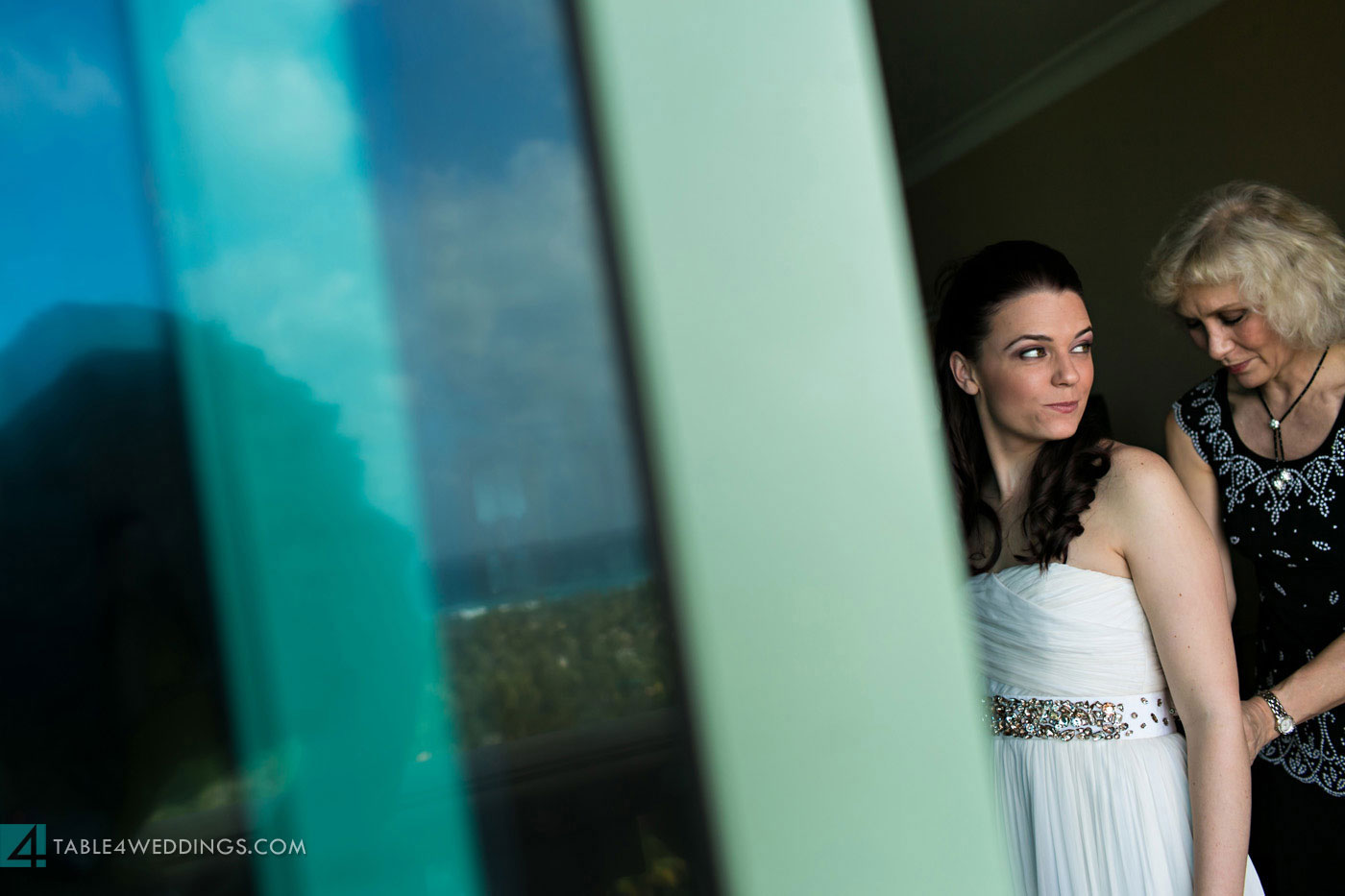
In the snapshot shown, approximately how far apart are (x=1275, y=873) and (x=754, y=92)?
6.34 feet

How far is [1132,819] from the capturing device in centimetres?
146

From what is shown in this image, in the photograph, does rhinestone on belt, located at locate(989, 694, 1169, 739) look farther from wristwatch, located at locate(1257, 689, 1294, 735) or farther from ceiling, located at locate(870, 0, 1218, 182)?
ceiling, located at locate(870, 0, 1218, 182)

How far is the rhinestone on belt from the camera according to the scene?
153 cm

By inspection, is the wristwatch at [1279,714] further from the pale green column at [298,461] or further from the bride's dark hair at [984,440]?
the pale green column at [298,461]

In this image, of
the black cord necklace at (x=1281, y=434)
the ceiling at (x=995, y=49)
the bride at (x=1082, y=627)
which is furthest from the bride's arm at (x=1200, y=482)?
the ceiling at (x=995, y=49)

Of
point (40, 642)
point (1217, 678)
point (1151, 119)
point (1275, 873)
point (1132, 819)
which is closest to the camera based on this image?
point (40, 642)

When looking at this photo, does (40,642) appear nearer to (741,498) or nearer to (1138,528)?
(741,498)

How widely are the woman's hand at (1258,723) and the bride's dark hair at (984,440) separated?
0.37 metres

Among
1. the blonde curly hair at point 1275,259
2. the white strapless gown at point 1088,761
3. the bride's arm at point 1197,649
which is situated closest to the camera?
the bride's arm at point 1197,649

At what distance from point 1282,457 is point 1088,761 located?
0.64m

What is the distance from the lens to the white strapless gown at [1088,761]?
1.47 metres

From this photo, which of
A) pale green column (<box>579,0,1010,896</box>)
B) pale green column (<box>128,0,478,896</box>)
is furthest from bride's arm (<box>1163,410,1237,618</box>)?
pale green column (<box>128,0,478,896</box>)

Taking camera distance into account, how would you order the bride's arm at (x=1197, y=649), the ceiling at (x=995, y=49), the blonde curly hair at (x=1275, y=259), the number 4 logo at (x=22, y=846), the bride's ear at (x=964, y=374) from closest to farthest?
1. the number 4 logo at (x=22, y=846)
2. the bride's arm at (x=1197, y=649)
3. the blonde curly hair at (x=1275, y=259)
4. the bride's ear at (x=964, y=374)
5. the ceiling at (x=995, y=49)

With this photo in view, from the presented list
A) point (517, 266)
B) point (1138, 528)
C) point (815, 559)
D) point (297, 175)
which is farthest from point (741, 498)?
point (1138, 528)
